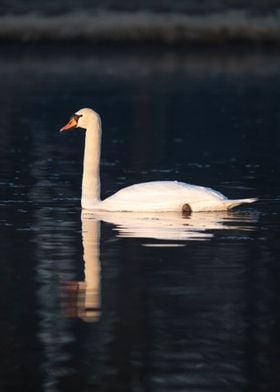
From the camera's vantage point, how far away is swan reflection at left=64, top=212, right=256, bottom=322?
13.5 metres

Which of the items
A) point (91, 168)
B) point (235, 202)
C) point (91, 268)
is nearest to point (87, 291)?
point (91, 268)

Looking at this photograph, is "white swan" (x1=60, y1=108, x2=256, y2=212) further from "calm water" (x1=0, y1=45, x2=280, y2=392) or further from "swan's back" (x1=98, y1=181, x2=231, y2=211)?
"calm water" (x1=0, y1=45, x2=280, y2=392)

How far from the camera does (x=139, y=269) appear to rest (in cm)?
1329

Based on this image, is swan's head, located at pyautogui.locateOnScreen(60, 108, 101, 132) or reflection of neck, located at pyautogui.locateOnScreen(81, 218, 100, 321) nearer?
reflection of neck, located at pyautogui.locateOnScreen(81, 218, 100, 321)

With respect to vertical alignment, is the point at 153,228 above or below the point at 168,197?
below

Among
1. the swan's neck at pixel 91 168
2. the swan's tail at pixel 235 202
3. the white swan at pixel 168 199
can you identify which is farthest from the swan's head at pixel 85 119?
the swan's tail at pixel 235 202

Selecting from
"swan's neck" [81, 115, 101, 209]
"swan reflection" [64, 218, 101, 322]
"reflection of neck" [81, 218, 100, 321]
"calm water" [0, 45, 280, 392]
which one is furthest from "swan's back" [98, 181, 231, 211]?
"swan reflection" [64, 218, 101, 322]

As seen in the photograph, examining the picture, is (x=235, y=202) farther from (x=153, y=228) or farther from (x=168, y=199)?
(x=153, y=228)

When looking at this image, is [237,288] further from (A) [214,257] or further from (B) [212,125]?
(B) [212,125]

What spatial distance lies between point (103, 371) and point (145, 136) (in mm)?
17825

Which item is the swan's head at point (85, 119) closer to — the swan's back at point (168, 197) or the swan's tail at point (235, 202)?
the swan's back at point (168, 197)

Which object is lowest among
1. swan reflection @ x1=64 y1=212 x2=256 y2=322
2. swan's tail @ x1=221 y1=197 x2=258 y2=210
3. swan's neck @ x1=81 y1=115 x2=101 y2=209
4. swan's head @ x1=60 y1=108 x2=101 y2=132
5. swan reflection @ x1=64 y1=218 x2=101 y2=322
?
swan reflection @ x1=64 y1=218 x2=101 y2=322

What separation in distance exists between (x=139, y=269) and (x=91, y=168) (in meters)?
3.97

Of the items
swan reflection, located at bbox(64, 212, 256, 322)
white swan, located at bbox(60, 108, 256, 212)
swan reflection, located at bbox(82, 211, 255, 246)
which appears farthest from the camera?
white swan, located at bbox(60, 108, 256, 212)
